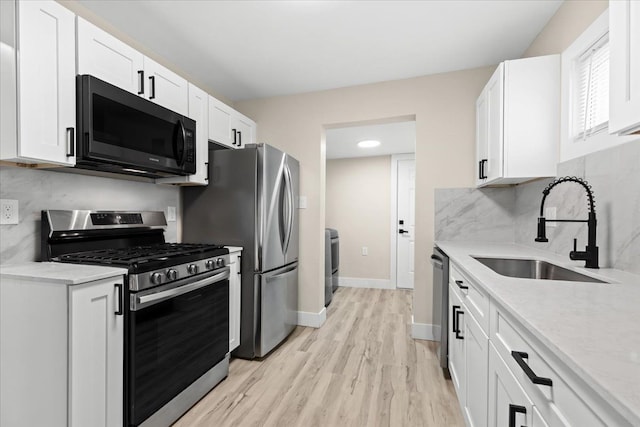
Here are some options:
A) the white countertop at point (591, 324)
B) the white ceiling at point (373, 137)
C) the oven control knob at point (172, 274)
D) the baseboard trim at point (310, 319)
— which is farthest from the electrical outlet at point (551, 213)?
the oven control knob at point (172, 274)

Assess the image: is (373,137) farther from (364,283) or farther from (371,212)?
(364,283)

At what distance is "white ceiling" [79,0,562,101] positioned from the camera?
1961 mm

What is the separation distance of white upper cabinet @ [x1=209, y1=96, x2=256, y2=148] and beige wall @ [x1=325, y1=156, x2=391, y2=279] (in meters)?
2.43

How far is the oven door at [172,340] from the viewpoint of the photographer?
1.47 meters

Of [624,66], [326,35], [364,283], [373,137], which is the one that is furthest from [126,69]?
[364,283]

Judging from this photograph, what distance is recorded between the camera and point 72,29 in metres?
1.55

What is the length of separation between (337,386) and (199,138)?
2138 mm

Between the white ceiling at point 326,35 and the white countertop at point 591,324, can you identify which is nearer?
the white countertop at point 591,324

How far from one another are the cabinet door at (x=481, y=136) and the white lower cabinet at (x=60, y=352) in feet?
8.58

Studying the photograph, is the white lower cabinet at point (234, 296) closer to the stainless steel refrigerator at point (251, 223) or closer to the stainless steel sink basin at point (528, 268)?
the stainless steel refrigerator at point (251, 223)

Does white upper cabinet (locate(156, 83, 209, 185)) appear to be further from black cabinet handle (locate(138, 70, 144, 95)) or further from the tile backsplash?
the tile backsplash

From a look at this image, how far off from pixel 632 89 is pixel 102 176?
2.65m

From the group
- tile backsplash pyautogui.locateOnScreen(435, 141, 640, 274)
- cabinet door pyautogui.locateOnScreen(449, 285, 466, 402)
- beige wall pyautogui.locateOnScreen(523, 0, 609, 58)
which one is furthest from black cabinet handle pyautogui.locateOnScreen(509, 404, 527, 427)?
beige wall pyautogui.locateOnScreen(523, 0, 609, 58)

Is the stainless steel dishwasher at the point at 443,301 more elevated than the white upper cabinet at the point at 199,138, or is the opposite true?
the white upper cabinet at the point at 199,138
